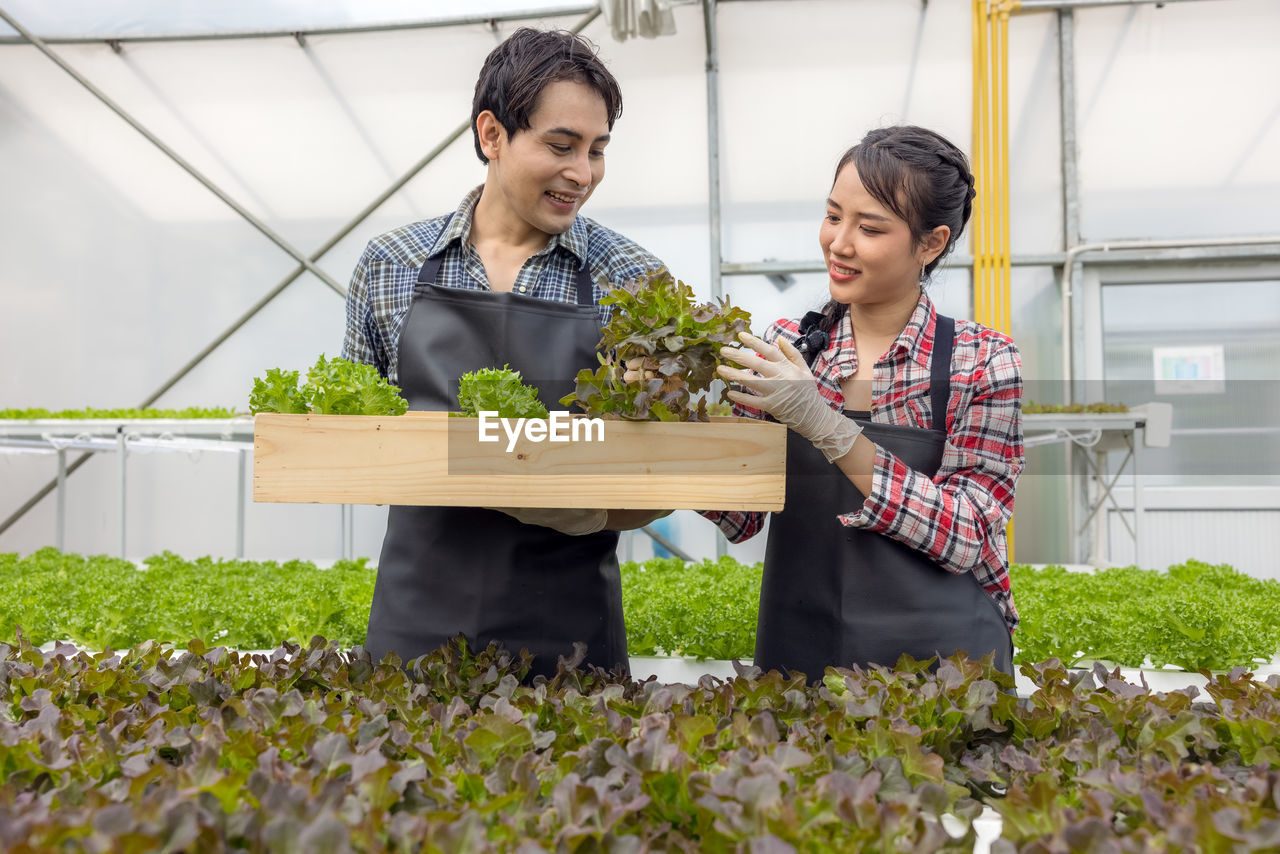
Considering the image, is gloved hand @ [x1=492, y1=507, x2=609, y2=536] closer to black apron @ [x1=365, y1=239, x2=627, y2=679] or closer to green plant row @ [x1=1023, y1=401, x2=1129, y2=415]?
black apron @ [x1=365, y1=239, x2=627, y2=679]

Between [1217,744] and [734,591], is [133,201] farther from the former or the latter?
[1217,744]

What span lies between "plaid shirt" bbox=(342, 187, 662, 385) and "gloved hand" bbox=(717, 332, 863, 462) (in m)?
0.44

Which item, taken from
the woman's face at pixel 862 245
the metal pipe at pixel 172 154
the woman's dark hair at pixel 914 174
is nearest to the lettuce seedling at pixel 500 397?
the woman's face at pixel 862 245

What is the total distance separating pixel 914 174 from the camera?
146 cm

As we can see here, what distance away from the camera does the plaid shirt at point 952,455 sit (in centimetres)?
134

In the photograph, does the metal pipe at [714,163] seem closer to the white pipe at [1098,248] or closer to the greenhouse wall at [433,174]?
the greenhouse wall at [433,174]

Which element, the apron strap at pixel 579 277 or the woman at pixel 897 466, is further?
the apron strap at pixel 579 277

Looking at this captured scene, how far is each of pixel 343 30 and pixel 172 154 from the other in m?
1.55

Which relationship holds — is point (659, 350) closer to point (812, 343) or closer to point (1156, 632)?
point (812, 343)

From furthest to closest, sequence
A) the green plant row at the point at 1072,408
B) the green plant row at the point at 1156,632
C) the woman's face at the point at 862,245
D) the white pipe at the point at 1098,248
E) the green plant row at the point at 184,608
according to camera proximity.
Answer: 1. the white pipe at the point at 1098,248
2. the green plant row at the point at 1072,408
3. the green plant row at the point at 184,608
4. the green plant row at the point at 1156,632
5. the woman's face at the point at 862,245

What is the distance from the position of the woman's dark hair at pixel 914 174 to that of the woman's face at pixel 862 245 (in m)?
0.02

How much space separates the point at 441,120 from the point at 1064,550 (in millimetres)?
5354

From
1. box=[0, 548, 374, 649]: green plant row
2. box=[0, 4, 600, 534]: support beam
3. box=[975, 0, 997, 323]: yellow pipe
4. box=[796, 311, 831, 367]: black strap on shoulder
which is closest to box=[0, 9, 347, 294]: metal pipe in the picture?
box=[0, 4, 600, 534]: support beam

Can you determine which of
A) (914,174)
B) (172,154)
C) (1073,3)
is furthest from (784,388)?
(172,154)
